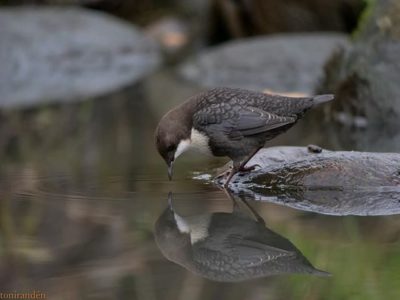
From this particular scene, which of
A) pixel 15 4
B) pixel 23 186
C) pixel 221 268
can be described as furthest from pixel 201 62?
pixel 221 268

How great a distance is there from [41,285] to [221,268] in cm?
81

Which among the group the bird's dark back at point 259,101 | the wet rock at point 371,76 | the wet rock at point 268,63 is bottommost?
the wet rock at point 268,63

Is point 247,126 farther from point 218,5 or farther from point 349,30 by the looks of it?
point 218,5

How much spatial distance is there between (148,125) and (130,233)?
457 cm

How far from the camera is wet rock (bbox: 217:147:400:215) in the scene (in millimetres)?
5539

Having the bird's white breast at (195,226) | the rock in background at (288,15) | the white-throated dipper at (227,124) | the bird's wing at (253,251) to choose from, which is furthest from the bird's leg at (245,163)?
the rock in background at (288,15)

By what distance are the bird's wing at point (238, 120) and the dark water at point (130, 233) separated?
408 mm

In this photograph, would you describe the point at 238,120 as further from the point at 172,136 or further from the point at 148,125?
the point at 148,125

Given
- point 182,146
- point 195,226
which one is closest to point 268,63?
point 182,146

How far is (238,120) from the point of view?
19.6ft

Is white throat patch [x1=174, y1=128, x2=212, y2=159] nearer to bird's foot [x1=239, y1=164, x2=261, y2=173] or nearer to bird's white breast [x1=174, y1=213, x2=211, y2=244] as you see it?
bird's foot [x1=239, y1=164, x2=261, y2=173]

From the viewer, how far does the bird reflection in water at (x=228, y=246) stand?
421 cm

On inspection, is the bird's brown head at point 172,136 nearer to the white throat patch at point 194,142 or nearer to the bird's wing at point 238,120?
the white throat patch at point 194,142

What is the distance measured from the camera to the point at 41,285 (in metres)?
4.04
